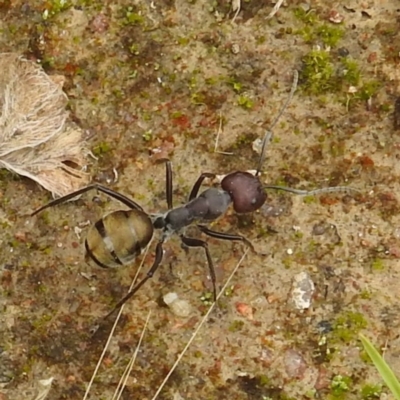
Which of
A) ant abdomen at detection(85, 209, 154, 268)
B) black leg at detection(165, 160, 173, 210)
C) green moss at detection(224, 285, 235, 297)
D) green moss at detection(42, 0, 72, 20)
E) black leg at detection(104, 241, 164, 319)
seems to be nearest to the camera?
ant abdomen at detection(85, 209, 154, 268)

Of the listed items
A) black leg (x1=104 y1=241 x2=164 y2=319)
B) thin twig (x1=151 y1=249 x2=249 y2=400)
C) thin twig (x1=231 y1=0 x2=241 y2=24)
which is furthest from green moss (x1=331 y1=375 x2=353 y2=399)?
thin twig (x1=231 y1=0 x2=241 y2=24)

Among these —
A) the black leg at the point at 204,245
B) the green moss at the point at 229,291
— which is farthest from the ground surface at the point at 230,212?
the black leg at the point at 204,245

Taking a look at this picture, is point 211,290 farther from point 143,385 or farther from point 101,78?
point 101,78

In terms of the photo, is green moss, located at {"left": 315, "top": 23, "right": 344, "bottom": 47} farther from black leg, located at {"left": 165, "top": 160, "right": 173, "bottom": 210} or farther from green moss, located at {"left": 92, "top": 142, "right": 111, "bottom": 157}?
green moss, located at {"left": 92, "top": 142, "right": 111, "bottom": 157}

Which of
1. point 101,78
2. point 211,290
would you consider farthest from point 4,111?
point 211,290

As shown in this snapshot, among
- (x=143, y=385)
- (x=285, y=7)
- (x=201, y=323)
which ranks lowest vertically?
(x=143, y=385)
